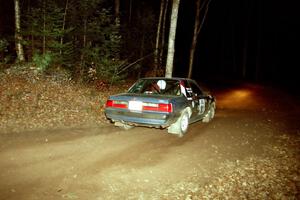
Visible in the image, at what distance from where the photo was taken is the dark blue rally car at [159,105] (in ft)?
25.0

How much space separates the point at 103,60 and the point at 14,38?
465 cm

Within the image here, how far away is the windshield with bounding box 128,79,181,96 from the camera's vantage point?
8.98 metres

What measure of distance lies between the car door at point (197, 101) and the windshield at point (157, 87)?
0.77 metres

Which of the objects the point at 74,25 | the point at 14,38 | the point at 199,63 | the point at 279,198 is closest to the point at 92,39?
Result: the point at 74,25

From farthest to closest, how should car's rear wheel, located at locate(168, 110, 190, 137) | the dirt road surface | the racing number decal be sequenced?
the racing number decal, car's rear wheel, located at locate(168, 110, 190, 137), the dirt road surface

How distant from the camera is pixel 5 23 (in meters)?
18.9

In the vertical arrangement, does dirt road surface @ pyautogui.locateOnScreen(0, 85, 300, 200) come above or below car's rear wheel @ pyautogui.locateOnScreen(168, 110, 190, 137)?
below

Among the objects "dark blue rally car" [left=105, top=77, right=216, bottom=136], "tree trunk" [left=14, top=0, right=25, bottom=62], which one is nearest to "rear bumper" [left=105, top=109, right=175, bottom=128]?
"dark blue rally car" [left=105, top=77, right=216, bottom=136]

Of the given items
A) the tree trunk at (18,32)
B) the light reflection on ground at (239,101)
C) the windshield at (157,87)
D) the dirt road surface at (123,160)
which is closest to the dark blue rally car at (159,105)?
the windshield at (157,87)

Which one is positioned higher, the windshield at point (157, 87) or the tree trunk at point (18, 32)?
the tree trunk at point (18, 32)

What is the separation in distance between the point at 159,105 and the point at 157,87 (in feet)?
5.51

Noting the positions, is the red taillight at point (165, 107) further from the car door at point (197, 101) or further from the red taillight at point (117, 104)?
the car door at point (197, 101)

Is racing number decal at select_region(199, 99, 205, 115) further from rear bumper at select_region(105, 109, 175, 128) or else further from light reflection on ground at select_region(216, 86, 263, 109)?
light reflection on ground at select_region(216, 86, 263, 109)

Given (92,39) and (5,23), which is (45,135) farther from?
(5,23)
